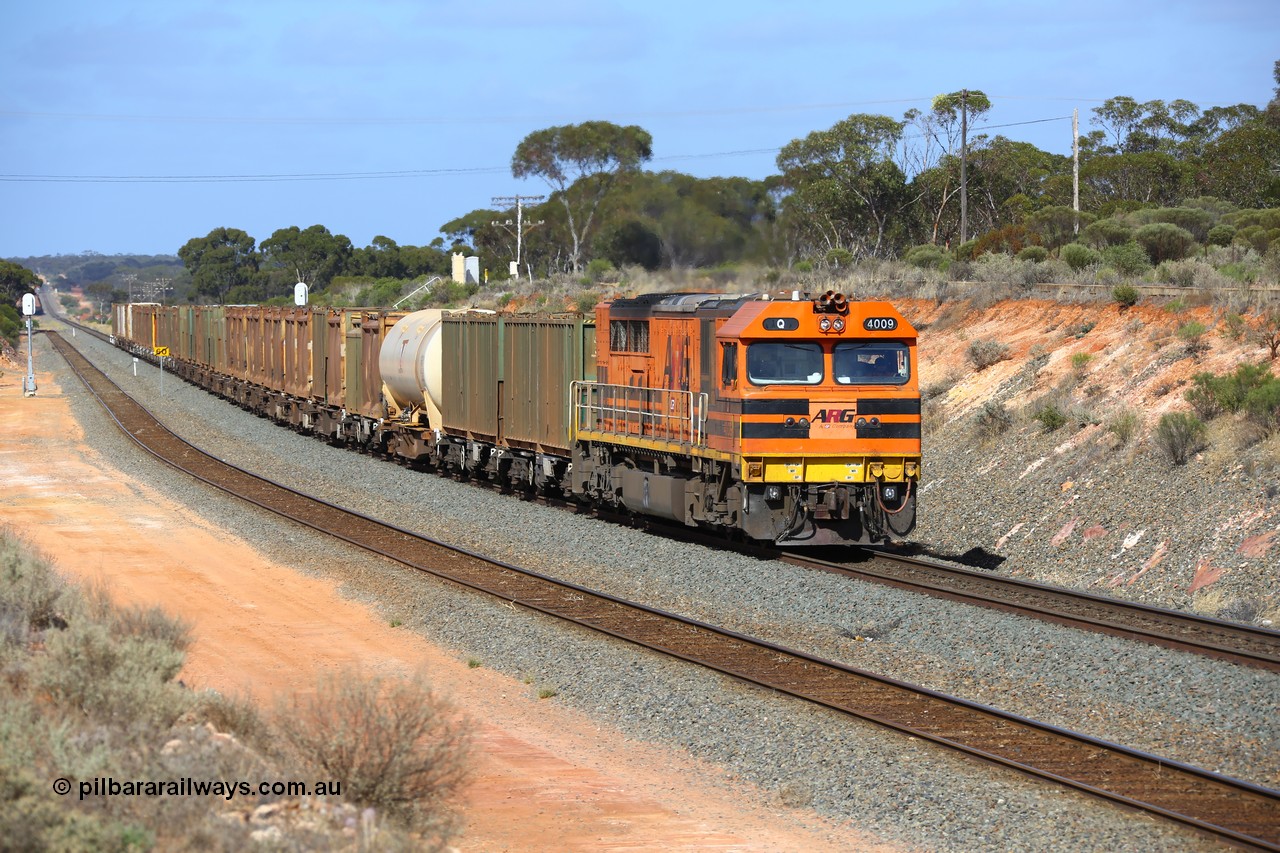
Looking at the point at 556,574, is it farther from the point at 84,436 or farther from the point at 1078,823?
the point at 84,436

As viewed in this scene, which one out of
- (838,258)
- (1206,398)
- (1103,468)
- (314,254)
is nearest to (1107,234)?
(838,258)

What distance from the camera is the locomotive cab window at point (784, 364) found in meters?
17.1

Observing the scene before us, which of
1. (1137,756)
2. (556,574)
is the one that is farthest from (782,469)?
(1137,756)

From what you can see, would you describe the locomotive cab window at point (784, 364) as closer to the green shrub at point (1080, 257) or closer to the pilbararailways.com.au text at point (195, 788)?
the pilbararailways.com.au text at point (195, 788)

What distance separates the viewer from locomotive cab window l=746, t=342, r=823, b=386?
56.0ft

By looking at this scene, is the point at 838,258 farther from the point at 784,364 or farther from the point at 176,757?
the point at 176,757

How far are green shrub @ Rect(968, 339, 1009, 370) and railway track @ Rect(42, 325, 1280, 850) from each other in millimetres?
13488

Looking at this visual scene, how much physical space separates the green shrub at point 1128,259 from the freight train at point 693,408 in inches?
516

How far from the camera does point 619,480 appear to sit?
2042cm

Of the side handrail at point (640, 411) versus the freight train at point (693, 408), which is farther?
the side handrail at point (640, 411)

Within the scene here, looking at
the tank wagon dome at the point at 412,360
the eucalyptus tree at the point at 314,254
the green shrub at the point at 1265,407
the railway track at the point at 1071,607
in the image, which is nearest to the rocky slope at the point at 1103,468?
the green shrub at the point at 1265,407

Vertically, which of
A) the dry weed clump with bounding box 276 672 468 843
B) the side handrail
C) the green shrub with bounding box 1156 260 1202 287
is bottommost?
the dry weed clump with bounding box 276 672 468 843

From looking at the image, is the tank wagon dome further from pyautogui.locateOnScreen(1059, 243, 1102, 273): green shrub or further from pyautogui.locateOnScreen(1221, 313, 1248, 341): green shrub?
pyautogui.locateOnScreen(1059, 243, 1102, 273): green shrub

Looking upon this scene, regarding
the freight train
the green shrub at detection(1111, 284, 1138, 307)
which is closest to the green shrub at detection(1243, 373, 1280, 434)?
the freight train
